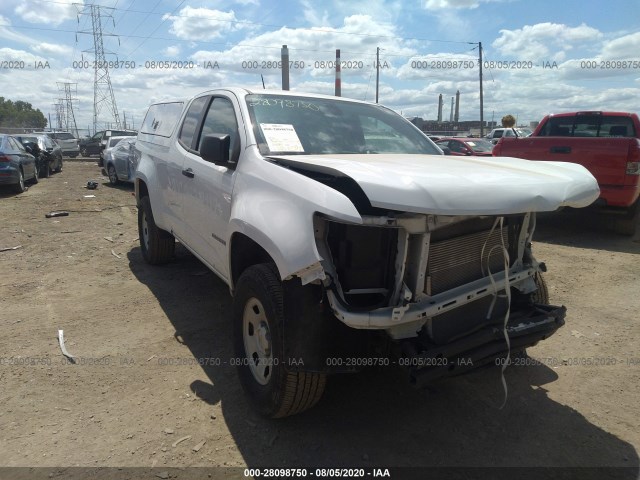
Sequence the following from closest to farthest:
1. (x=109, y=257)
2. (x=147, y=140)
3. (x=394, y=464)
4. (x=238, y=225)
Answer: (x=394, y=464)
(x=238, y=225)
(x=147, y=140)
(x=109, y=257)

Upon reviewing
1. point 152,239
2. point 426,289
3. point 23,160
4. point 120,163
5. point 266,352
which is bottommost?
point 266,352

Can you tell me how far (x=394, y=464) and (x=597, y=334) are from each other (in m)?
2.61

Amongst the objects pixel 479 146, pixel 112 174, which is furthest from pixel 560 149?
pixel 112 174

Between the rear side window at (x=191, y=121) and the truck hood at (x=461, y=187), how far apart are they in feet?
6.46

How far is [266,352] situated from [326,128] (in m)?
1.77

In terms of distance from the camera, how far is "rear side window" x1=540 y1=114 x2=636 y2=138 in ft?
29.3

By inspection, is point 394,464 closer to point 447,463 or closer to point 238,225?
point 447,463

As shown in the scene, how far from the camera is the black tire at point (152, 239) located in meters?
5.60

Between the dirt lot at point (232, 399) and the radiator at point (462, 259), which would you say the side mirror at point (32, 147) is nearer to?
the dirt lot at point (232, 399)

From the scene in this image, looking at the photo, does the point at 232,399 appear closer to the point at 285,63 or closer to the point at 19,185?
the point at 19,185

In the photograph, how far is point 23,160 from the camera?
42.5 feet

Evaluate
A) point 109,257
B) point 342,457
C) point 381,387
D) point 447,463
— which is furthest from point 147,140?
point 447,463

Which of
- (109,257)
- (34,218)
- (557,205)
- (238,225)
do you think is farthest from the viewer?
(34,218)

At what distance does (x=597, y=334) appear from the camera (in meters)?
4.11
